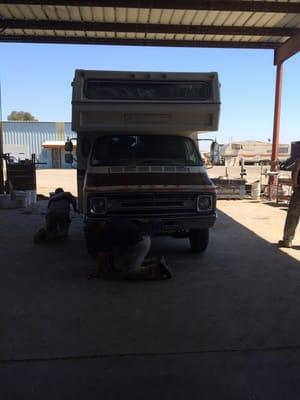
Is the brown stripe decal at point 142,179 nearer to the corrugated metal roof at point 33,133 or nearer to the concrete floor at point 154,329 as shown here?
the concrete floor at point 154,329

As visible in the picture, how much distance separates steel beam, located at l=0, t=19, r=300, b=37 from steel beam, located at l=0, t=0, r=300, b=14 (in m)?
1.68

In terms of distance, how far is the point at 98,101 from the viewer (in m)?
7.17

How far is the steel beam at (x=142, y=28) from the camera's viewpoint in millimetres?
12672

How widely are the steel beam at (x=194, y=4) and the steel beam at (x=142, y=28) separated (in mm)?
1684

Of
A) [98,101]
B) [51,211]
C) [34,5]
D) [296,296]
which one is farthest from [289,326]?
[34,5]

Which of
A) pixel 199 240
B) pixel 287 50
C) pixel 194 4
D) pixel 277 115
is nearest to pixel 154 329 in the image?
pixel 199 240

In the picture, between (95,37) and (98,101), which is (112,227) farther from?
(95,37)

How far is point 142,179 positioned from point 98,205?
77cm

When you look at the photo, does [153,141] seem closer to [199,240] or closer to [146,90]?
[146,90]

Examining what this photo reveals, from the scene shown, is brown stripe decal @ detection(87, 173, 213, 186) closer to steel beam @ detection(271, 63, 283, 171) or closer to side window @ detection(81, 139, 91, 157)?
side window @ detection(81, 139, 91, 157)

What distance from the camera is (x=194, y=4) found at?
11.0m

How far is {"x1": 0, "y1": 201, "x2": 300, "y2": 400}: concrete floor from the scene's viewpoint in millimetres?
3469

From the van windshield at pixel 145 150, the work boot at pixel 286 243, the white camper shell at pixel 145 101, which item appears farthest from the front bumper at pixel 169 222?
the work boot at pixel 286 243

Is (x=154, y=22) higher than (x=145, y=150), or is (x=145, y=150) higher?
(x=154, y=22)
